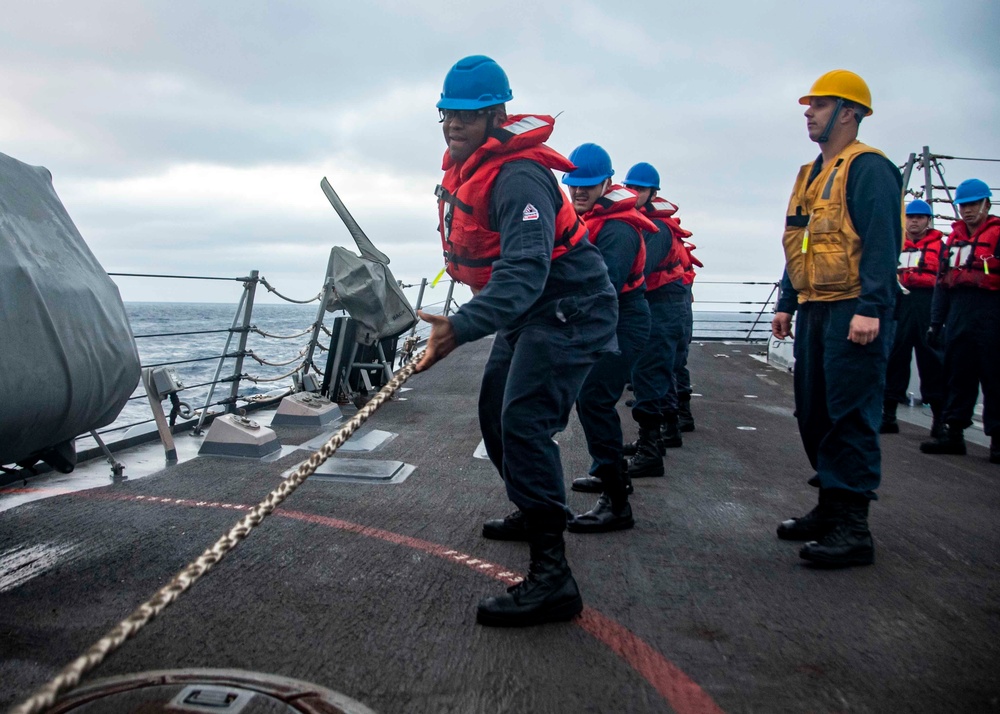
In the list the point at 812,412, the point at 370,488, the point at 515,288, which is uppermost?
the point at 515,288

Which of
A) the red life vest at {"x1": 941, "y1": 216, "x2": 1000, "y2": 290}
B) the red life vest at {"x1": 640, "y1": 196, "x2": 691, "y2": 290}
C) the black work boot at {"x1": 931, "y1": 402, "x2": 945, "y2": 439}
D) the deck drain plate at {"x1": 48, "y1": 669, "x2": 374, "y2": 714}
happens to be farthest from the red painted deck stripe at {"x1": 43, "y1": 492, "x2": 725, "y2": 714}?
the red life vest at {"x1": 941, "y1": 216, "x2": 1000, "y2": 290}

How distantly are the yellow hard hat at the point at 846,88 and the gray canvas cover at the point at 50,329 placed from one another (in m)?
3.16

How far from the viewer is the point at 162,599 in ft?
5.93

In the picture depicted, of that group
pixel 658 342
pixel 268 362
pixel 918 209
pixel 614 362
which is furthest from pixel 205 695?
pixel 918 209

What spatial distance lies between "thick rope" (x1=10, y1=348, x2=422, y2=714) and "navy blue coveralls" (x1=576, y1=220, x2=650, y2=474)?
1601 millimetres

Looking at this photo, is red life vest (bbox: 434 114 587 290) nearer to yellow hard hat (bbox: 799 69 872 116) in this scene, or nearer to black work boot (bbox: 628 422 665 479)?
yellow hard hat (bbox: 799 69 872 116)

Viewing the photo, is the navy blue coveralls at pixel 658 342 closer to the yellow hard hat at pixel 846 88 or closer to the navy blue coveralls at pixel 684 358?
the navy blue coveralls at pixel 684 358

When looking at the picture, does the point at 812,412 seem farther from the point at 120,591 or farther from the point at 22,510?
the point at 22,510

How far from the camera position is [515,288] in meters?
2.57

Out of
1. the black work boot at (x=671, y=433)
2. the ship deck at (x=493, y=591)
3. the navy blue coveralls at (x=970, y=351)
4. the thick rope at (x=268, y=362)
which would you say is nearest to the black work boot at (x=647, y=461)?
the ship deck at (x=493, y=591)

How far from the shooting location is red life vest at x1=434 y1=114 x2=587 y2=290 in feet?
9.11

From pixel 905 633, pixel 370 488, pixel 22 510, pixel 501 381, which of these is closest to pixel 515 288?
pixel 501 381

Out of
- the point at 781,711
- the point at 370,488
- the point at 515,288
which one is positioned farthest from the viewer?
the point at 370,488

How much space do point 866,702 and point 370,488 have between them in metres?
2.96
